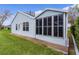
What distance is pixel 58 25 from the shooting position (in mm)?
4906

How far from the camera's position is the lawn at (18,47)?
4961 mm

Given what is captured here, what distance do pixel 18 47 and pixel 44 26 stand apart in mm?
629

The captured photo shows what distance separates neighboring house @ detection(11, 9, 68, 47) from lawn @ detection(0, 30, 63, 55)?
0.14m

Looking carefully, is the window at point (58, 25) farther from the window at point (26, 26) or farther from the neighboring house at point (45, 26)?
the window at point (26, 26)

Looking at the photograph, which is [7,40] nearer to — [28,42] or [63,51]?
[28,42]

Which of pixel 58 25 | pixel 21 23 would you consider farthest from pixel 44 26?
pixel 21 23

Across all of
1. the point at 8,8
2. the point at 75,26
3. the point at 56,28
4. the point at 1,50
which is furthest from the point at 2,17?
the point at 75,26

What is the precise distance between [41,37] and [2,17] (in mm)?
826

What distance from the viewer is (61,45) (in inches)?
192

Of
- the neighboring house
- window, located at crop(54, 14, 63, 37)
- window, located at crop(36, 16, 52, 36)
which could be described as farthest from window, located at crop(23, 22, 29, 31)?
→ window, located at crop(54, 14, 63, 37)

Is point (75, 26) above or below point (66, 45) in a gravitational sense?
above

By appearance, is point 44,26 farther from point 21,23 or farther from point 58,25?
point 21,23

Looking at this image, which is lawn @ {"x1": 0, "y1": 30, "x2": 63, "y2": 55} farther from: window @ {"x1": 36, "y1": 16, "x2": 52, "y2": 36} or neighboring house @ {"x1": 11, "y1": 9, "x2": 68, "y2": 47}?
window @ {"x1": 36, "y1": 16, "x2": 52, "y2": 36}
